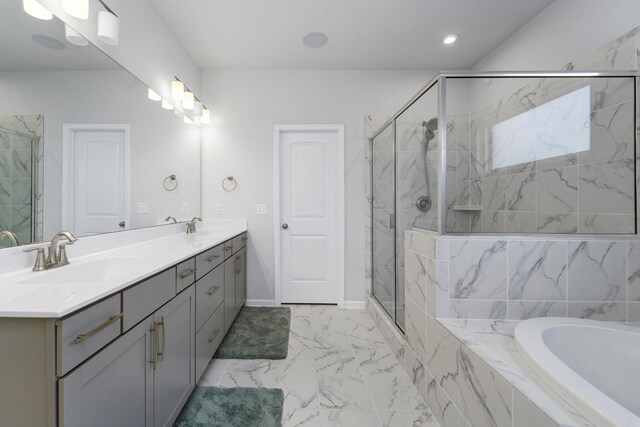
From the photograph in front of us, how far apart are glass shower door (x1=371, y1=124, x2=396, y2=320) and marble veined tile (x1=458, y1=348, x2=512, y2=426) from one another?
0.98 m

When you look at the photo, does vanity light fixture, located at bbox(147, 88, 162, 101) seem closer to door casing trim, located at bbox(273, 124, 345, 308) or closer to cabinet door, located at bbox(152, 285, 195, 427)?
door casing trim, located at bbox(273, 124, 345, 308)

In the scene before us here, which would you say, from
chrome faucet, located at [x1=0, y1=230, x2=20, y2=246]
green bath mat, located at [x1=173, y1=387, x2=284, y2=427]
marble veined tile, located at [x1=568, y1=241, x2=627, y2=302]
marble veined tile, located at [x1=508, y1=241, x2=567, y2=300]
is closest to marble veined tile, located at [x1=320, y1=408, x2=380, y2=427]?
green bath mat, located at [x1=173, y1=387, x2=284, y2=427]

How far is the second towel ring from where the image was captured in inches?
111

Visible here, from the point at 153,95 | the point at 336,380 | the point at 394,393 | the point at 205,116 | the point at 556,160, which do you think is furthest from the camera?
the point at 205,116

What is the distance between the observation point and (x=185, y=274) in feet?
4.43

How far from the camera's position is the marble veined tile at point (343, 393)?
4.79 ft

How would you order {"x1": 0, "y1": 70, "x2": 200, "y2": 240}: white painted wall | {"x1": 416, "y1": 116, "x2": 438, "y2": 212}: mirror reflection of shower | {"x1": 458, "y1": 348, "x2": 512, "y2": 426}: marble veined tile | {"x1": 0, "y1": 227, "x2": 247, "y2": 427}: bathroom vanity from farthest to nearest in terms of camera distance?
1. {"x1": 416, "y1": 116, "x2": 438, "y2": 212}: mirror reflection of shower
2. {"x1": 0, "y1": 70, "x2": 200, "y2": 240}: white painted wall
3. {"x1": 458, "y1": 348, "x2": 512, "y2": 426}: marble veined tile
4. {"x1": 0, "y1": 227, "x2": 247, "y2": 427}: bathroom vanity

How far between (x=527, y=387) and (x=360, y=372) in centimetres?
112

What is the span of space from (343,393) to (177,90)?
8.69ft

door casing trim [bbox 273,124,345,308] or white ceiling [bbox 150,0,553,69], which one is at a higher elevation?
white ceiling [bbox 150,0,553,69]

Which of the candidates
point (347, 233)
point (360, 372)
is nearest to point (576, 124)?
→ point (347, 233)

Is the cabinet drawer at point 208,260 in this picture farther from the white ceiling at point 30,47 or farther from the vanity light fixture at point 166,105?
the vanity light fixture at point 166,105

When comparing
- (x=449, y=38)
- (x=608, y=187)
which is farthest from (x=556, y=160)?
(x=449, y=38)

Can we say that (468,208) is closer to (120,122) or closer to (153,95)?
(120,122)
